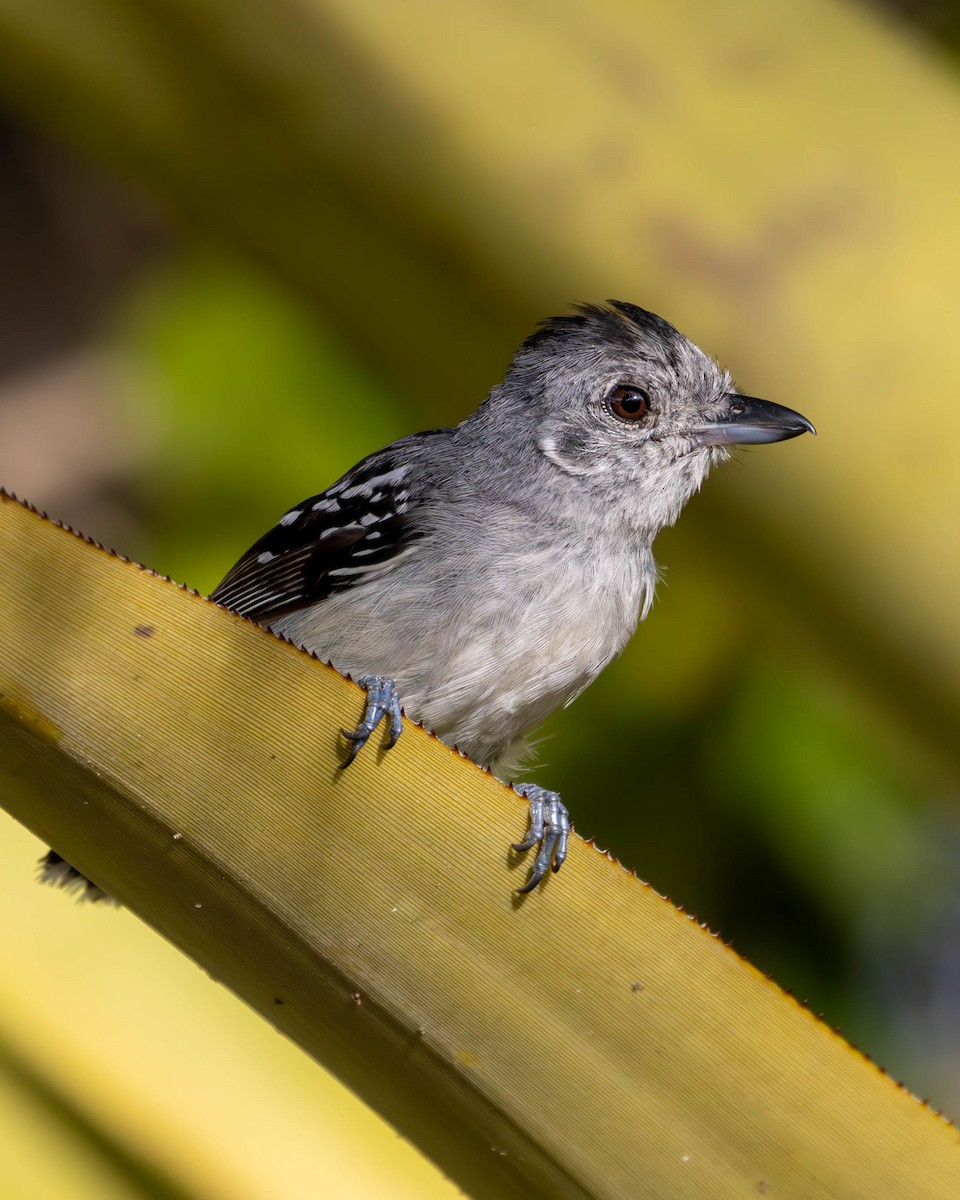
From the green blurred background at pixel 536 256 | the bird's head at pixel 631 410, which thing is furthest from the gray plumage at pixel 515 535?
the green blurred background at pixel 536 256

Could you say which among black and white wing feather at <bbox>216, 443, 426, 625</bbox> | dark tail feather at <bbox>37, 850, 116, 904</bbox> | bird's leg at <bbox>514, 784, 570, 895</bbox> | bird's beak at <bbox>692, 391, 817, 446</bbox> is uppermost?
bird's beak at <bbox>692, 391, 817, 446</bbox>

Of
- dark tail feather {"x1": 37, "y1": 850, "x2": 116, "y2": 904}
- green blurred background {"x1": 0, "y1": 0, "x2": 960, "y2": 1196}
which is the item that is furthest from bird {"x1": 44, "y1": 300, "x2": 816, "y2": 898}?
dark tail feather {"x1": 37, "y1": 850, "x2": 116, "y2": 904}

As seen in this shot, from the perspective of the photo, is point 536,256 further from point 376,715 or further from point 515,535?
point 515,535

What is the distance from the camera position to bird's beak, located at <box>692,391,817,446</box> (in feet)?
9.55

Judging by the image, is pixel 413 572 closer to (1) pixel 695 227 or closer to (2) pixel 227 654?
(1) pixel 695 227

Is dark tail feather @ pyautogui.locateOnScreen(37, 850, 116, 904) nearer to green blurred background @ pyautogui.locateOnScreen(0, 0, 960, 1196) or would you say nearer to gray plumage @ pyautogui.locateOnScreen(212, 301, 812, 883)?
green blurred background @ pyautogui.locateOnScreen(0, 0, 960, 1196)

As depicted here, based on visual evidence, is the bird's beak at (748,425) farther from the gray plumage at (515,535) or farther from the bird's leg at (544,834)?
the bird's leg at (544,834)

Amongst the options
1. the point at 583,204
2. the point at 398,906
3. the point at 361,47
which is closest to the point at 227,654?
the point at 398,906

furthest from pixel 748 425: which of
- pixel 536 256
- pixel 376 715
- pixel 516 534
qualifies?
pixel 376 715

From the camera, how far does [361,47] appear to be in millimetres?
2258

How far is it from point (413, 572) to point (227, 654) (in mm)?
1620

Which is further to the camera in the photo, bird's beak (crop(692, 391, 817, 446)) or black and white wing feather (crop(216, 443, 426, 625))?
black and white wing feather (crop(216, 443, 426, 625))

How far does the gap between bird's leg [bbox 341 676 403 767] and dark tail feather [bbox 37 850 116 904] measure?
70 cm

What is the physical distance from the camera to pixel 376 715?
2.29 m
